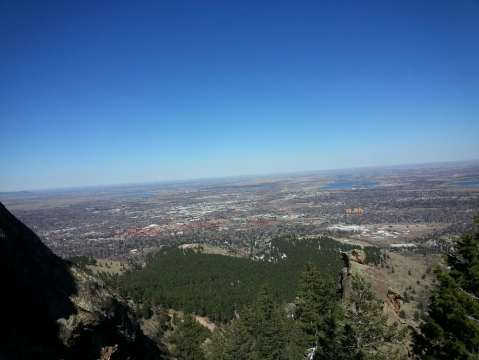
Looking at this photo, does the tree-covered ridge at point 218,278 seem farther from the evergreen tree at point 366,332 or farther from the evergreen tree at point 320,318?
the evergreen tree at point 366,332

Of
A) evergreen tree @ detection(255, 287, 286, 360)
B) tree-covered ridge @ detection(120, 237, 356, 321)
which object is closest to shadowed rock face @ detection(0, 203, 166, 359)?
evergreen tree @ detection(255, 287, 286, 360)

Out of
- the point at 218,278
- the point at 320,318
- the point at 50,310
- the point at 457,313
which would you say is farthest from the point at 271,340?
the point at 218,278

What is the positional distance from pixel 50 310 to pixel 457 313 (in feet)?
51.9

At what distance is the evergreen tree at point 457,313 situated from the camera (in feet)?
44.4

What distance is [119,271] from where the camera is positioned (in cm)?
8425

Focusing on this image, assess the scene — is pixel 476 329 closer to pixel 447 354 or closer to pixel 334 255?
pixel 447 354

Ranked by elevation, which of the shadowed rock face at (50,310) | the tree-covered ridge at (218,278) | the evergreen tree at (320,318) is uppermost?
the shadowed rock face at (50,310)

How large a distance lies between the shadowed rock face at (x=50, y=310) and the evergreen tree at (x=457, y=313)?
1368cm

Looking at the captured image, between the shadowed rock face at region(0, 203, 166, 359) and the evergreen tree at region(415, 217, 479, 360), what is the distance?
13684 mm

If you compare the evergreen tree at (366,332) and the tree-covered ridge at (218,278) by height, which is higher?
the evergreen tree at (366,332)

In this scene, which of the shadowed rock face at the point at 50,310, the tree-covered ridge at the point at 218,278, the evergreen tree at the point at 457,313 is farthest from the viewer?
the tree-covered ridge at the point at 218,278

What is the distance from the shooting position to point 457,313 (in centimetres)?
1370

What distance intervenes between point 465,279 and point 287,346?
14704 mm

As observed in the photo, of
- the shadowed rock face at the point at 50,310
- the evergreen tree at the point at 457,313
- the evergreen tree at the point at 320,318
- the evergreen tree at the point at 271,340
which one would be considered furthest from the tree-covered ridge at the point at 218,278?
the shadowed rock face at the point at 50,310
